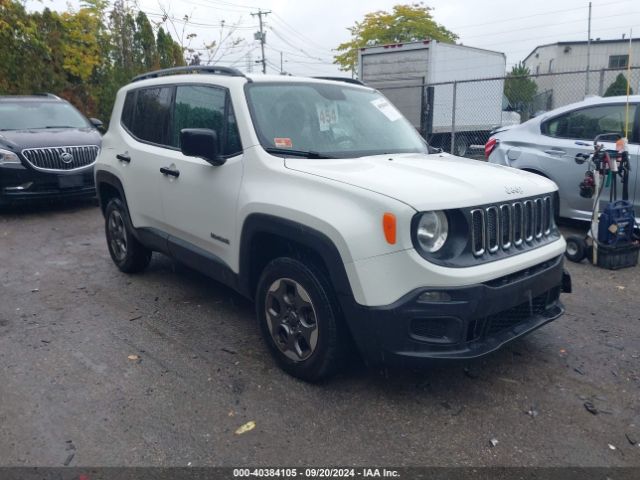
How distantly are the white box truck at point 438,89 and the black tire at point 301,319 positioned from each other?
1104 centimetres

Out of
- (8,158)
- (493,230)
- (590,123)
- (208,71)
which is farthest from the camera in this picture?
(8,158)

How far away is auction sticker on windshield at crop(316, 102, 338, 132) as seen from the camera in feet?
13.1

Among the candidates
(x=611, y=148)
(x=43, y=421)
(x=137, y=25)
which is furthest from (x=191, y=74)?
(x=137, y=25)

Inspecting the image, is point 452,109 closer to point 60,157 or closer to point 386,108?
point 60,157

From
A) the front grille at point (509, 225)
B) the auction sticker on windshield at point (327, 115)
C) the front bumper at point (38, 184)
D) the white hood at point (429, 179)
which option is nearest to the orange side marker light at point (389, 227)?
the white hood at point (429, 179)

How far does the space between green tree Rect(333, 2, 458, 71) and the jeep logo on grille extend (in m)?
31.9

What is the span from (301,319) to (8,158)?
7.05 metres

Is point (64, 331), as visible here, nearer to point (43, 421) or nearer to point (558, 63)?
point (43, 421)

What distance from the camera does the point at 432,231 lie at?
296 centimetres

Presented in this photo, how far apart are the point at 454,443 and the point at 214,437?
1245 millimetres

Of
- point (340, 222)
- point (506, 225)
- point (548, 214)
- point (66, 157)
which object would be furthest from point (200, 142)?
point (66, 157)

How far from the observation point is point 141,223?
16.6 feet

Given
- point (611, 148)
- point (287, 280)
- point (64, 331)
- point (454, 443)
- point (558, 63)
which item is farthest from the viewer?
point (558, 63)

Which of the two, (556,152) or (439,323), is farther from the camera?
(556,152)
